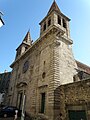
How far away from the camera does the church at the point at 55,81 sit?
9.86m

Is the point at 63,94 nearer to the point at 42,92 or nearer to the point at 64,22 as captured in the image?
the point at 42,92

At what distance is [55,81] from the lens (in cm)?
1184

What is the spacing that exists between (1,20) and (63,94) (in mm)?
9277

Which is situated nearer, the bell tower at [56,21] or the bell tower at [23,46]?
the bell tower at [56,21]

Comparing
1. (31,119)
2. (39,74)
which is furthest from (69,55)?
(31,119)

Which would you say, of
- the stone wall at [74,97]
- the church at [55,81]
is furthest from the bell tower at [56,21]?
the stone wall at [74,97]

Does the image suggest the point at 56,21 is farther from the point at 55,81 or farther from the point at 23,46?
the point at 23,46

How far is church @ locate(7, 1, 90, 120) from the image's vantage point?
388 inches

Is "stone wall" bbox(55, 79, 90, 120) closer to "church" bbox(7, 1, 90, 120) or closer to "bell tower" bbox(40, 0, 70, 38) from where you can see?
"church" bbox(7, 1, 90, 120)

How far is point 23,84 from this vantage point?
56.5ft

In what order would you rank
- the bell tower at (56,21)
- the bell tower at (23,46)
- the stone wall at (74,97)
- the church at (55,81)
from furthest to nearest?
1. the bell tower at (23,46)
2. the bell tower at (56,21)
3. the church at (55,81)
4. the stone wall at (74,97)

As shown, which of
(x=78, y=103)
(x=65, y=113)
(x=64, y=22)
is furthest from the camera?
(x=64, y=22)

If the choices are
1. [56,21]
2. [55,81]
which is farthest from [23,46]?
[55,81]

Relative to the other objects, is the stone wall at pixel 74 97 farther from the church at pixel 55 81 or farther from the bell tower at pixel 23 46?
the bell tower at pixel 23 46
